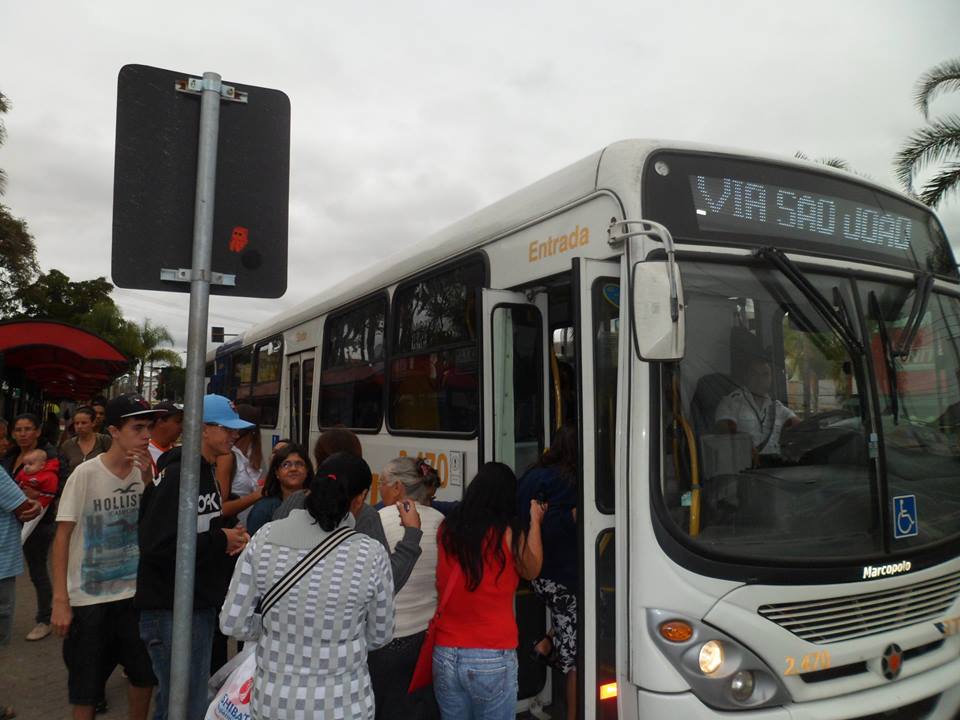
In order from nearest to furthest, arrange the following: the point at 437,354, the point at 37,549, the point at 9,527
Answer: the point at 9,527, the point at 437,354, the point at 37,549

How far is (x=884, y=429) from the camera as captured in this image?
3387 mm

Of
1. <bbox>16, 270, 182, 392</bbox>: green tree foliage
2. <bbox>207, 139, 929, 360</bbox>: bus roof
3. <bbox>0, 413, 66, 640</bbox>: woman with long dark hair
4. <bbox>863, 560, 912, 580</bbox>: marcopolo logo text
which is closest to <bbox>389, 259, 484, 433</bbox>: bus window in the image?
<bbox>207, 139, 929, 360</bbox>: bus roof

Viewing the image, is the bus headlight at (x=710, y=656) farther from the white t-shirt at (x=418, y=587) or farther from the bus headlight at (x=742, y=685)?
the white t-shirt at (x=418, y=587)

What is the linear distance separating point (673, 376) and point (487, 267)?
1.69 metres

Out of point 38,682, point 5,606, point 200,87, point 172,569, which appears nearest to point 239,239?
point 200,87

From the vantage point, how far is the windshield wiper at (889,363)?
11.4 ft

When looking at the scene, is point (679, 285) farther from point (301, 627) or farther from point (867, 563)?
point (301, 627)

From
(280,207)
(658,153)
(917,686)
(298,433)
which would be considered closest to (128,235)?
(280,207)

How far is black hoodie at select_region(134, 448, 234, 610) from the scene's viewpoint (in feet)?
10.9

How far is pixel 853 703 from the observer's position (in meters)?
3.17

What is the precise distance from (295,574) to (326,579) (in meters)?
0.11

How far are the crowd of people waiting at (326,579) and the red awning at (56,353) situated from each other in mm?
5436

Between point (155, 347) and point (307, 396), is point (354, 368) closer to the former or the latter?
point (307, 396)

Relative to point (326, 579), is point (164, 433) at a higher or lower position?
higher
